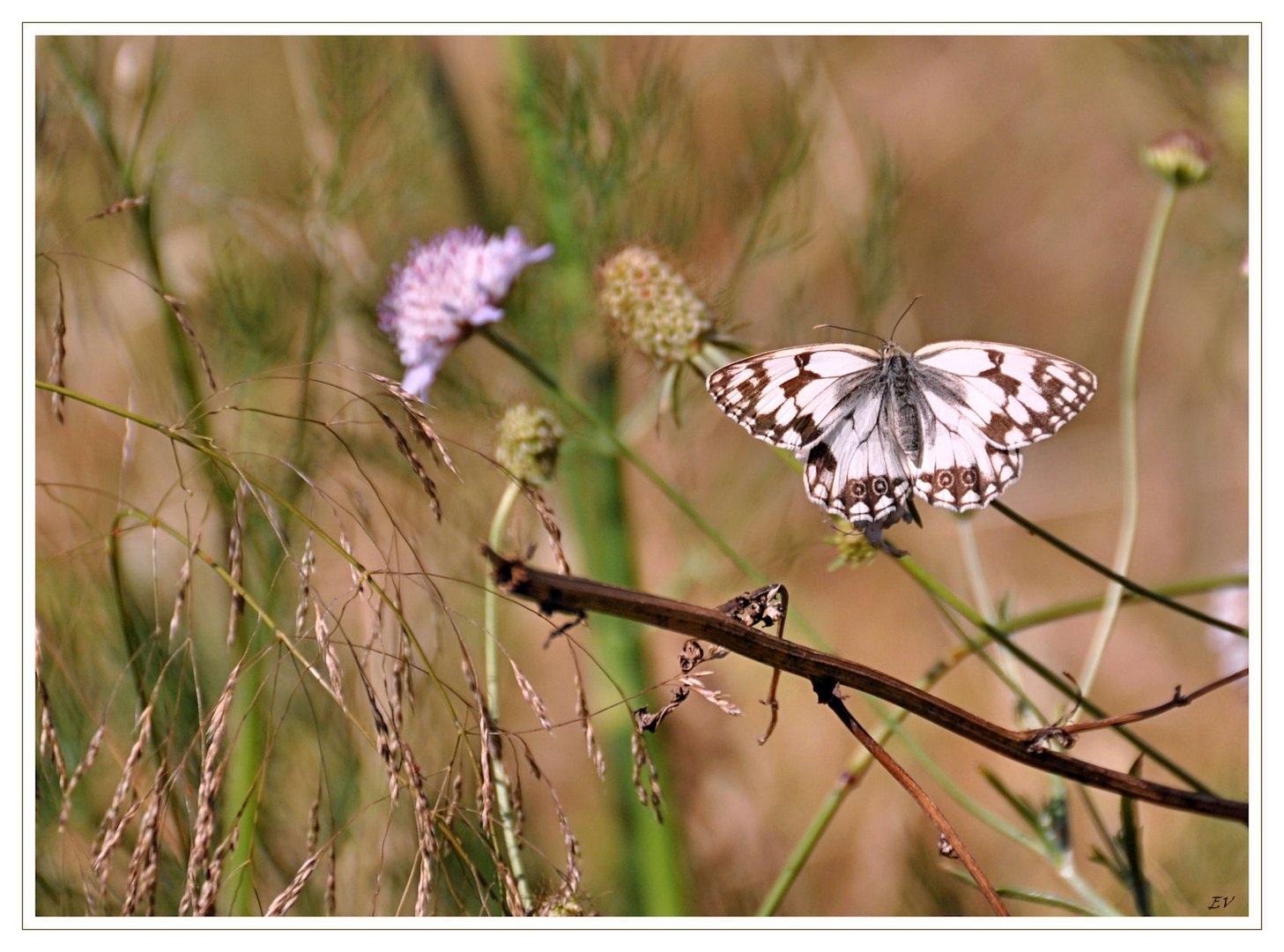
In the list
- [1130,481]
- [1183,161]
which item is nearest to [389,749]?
[1130,481]

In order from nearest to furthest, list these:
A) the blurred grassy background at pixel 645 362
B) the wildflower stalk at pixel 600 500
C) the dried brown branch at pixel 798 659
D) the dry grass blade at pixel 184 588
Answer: the dried brown branch at pixel 798 659
the dry grass blade at pixel 184 588
the blurred grassy background at pixel 645 362
the wildflower stalk at pixel 600 500

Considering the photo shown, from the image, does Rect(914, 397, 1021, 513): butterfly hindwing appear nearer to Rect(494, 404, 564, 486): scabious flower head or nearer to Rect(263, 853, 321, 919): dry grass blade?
Rect(494, 404, 564, 486): scabious flower head

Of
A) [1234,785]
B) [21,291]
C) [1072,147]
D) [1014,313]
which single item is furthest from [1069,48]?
[21,291]

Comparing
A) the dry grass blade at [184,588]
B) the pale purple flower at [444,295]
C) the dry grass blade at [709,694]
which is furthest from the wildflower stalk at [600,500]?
the dry grass blade at [709,694]

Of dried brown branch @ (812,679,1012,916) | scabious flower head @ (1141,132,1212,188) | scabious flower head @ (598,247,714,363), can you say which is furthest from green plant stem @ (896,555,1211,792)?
scabious flower head @ (1141,132,1212,188)

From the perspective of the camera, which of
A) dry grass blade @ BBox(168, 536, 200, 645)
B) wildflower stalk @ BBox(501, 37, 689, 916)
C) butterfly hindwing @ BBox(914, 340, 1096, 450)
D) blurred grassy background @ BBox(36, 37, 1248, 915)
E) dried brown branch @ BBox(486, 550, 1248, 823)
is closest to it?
dried brown branch @ BBox(486, 550, 1248, 823)

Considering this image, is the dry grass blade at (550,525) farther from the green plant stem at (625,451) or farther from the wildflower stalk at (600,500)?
the wildflower stalk at (600,500)

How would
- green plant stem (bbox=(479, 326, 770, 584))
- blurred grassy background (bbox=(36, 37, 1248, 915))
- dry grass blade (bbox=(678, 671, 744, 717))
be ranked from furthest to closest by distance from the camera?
blurred grassy background (bbox=(36, 37, 1248, 915)) < green plant stem (bbox=(479, 326, 770, 584)) < dry grass blade (bbox=(678, 671, 744, 717))
